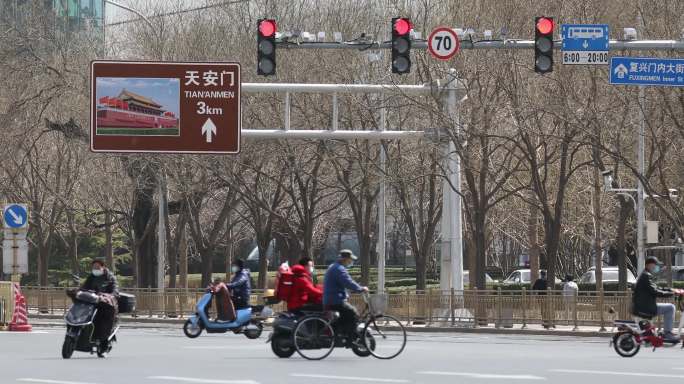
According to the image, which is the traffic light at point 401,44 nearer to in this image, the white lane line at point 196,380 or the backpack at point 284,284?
the backpack at point 284,284

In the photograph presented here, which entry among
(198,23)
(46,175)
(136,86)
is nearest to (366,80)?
(198,23)

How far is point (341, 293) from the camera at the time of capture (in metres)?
21.2

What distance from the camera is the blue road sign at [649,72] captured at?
92.7 feet

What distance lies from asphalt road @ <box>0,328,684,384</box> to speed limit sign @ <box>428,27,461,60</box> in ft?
16.7

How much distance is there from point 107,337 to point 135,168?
30.2 meters

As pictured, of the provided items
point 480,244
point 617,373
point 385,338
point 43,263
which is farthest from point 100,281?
point 43,263

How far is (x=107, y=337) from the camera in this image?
2281cm

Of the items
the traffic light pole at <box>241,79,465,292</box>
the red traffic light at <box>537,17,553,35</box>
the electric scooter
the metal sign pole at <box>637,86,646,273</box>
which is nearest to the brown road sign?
the traffic light pole at <box>241,79,465,292</box>

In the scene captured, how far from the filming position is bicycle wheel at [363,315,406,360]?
21109mm

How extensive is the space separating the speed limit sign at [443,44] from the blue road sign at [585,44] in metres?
1.94

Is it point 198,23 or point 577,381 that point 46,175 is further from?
point 577,381

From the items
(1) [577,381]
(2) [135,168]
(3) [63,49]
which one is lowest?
(1) [577,381]

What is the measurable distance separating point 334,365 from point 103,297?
4.46 m

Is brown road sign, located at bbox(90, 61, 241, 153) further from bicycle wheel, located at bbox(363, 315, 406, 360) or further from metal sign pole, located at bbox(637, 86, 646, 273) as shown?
bicycle wheel, located at bbox(363, 315, 406, 360)
